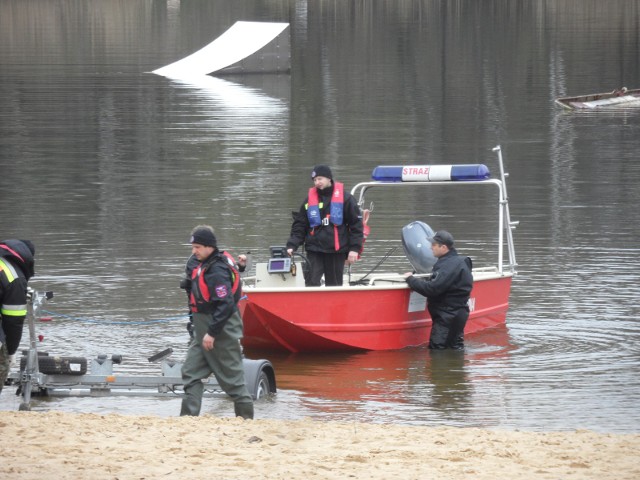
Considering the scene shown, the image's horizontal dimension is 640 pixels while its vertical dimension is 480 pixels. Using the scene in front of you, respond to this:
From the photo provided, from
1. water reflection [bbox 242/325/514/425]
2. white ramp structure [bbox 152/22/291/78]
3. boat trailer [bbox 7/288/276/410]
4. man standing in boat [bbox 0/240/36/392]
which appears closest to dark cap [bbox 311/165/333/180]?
water reflection [bbox 242/325/514/425]

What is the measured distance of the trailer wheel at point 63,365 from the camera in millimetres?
10039

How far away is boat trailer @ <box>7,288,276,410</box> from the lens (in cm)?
994

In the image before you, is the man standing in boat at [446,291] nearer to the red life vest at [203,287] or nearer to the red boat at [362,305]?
the red boat at [362,305]

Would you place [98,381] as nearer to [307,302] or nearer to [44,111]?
[307,302]

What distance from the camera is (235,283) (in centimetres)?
903

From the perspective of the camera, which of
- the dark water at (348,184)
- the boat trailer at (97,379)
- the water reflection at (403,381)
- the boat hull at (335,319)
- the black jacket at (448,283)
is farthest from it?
the black jacket at (448,283)

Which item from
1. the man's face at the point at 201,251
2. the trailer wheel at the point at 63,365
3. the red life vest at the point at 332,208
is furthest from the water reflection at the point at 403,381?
the man's face at the point at 201,251

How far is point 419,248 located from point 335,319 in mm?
1525

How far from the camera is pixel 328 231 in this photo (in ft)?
40.0

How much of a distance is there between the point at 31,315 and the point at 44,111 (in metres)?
26.8

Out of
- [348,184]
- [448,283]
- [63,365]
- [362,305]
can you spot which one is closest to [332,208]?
[362,305]

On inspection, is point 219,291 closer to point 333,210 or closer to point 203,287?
point 203,287

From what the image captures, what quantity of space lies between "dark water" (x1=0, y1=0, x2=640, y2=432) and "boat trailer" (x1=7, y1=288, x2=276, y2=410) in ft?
0.68

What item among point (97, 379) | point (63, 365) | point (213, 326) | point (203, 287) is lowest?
point (97, 379)
